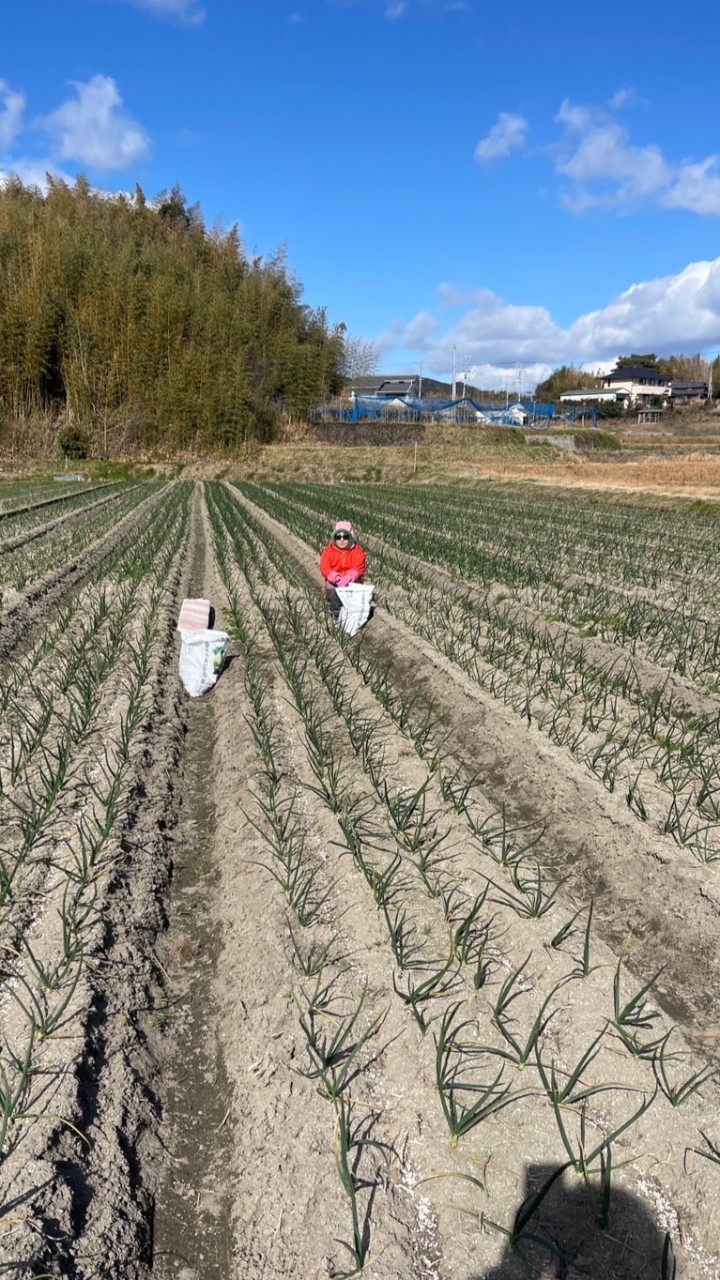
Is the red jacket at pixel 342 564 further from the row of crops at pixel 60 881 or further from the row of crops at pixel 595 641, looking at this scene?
the row of crops at pixel 60 881

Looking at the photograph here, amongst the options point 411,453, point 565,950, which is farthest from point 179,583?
point 411,453

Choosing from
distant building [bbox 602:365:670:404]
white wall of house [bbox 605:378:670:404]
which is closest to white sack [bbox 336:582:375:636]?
distant building [bbox 602:365:670:404]

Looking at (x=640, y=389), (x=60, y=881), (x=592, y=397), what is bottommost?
(x=60, y=881)

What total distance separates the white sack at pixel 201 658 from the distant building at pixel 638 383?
3277 inches

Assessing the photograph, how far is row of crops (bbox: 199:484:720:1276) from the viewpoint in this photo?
185 centimetres

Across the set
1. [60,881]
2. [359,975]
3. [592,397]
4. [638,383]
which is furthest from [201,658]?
[638,383]

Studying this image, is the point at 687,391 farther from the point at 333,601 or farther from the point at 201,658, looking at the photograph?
the point at 201,658

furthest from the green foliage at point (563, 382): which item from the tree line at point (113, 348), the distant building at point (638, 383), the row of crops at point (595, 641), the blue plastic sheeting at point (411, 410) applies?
the row of crops at point (595, 641)

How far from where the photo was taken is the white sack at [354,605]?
7.23 meters

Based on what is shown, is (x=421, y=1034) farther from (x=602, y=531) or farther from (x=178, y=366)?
(x=178, y=366)

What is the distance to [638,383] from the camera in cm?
8419

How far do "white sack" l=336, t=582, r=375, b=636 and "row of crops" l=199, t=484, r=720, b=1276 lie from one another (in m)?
0.45

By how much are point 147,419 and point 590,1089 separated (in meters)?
34.8

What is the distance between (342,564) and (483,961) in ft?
16.3
